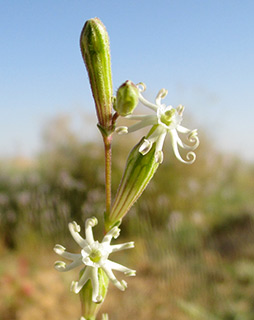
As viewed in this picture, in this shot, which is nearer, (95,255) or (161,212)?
(95,255)

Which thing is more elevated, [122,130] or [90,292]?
[122,130]

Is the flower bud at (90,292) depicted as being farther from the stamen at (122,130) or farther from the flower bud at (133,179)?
the stamen at (122,130)

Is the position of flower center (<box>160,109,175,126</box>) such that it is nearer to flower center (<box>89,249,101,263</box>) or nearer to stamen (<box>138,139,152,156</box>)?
stamen (<box>138,139,152,156</box>)

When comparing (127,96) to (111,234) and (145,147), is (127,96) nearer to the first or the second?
(145,147)

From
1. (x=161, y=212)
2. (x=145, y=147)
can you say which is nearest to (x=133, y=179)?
(x=145, y=147)

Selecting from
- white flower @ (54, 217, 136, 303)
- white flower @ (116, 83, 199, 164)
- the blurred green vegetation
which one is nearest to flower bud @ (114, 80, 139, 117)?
white flower @ (116, 83, 199, 164)

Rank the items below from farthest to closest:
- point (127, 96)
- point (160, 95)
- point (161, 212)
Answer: point (161, 212)
point (160, 95)
point (127, 96)
